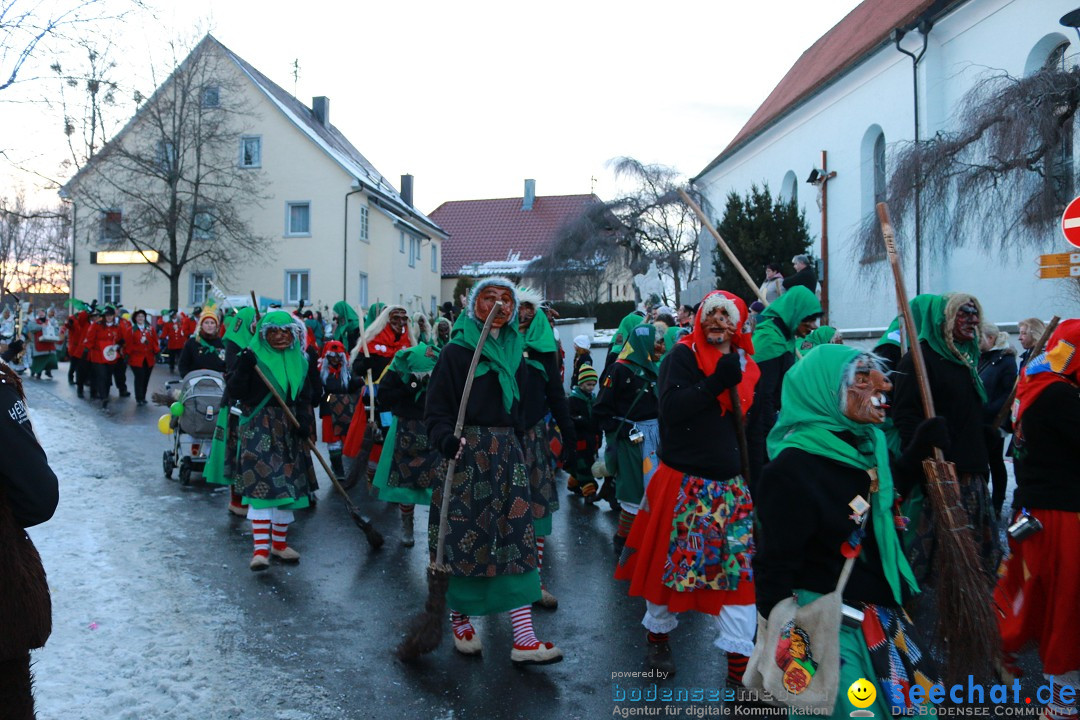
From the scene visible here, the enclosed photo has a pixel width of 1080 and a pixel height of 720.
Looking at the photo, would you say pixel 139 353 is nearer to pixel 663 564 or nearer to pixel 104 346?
pixel 104 346

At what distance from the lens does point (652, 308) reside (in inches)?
437

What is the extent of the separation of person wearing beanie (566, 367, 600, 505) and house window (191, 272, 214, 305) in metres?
31.0

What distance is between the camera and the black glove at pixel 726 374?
433cm

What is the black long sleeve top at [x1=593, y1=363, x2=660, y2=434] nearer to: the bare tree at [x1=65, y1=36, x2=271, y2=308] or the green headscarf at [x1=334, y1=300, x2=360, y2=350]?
the green headscarf at [x1=334, y1=300, x2=360, y2=350]

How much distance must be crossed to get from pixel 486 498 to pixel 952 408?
8.64 ft

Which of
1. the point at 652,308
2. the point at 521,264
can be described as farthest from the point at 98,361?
the point at 521,264

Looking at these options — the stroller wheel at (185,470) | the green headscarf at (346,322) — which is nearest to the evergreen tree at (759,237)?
the green headscarf at (346,322)

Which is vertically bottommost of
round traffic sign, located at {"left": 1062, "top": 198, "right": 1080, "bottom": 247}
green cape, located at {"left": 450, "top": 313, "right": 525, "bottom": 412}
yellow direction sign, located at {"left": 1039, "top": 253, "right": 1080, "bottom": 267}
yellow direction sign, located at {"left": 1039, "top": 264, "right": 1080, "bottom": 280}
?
green cape, located at {"left": 450, "top": 313, "right": 525, "bottom": 412}

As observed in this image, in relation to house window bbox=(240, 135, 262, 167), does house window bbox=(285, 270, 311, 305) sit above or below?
below

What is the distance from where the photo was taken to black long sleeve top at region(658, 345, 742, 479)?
4449 millimetres

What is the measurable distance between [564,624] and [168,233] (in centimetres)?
3352

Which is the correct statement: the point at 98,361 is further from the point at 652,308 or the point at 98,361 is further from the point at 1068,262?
the point at 1068,262

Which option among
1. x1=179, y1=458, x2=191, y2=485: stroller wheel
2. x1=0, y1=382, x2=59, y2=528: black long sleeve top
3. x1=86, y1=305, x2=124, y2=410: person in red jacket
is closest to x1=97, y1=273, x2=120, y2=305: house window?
x1=86, y1=305, x2=124, y2=410: person in red jacket

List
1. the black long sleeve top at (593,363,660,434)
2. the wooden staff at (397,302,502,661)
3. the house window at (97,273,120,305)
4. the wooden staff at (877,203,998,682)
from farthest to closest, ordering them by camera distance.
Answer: the house window at (97,273,120,305)
the black long sleeve top at (593,363,660,434)
the wooden staff at (397,302,502,661)
the wooden staff at (877,203,998,682)
